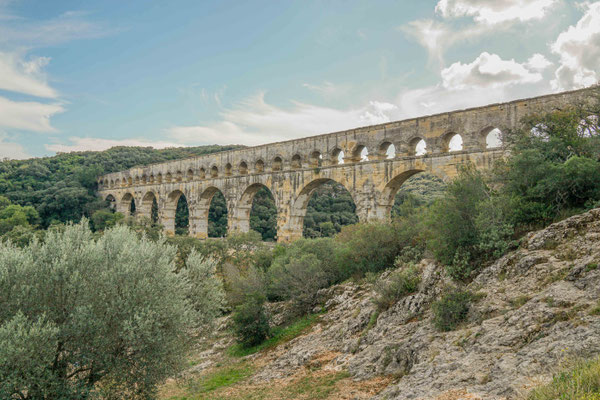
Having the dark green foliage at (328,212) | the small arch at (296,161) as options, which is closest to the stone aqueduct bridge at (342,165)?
the small arch at (296,161)

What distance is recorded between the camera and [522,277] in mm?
6625

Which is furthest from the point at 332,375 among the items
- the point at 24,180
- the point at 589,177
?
the point at 24,180

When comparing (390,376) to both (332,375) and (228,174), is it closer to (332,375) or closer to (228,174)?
(332,375)

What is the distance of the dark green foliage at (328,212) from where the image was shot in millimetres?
32263

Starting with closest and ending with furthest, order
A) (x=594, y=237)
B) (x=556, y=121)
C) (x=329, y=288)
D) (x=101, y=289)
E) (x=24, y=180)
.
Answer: (x=594, y=237) → (x=101, y=289) → (x=556, y=121) → (x=329, y=288) → (x=24, y=180)

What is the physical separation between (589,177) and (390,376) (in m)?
5.74

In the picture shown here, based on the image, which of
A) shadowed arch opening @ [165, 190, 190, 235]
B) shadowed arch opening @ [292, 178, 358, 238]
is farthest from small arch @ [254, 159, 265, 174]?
shadowed arch opening @ [165, 190, 190, 235]

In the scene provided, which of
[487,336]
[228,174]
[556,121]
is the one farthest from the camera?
[228,174]

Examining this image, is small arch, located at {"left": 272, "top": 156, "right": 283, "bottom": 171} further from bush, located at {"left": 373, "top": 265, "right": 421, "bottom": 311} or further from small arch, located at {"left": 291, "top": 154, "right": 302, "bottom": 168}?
bush, located at {"left": 373, "top": 265, "right": 421, "bottom": 311}

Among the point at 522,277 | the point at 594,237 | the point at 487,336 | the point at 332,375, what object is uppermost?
the point at 594,237

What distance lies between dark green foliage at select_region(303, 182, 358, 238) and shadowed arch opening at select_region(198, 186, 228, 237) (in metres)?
7.93

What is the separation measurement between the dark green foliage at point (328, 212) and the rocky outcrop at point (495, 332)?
22.3 metres

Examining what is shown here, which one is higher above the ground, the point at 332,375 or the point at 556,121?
the point at 556,121

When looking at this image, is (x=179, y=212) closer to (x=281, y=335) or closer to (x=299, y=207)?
(x=299, y=207)
